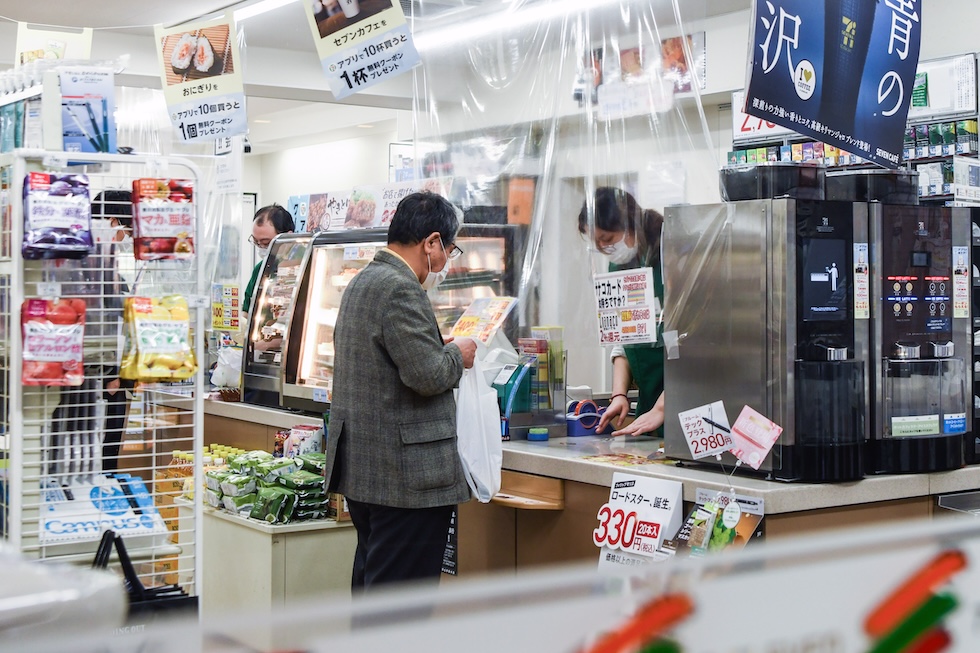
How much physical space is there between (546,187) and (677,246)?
3.66 feet

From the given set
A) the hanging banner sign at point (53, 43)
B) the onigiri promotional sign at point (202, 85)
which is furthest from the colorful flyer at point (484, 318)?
the hanging banner sign at point (53, 43)

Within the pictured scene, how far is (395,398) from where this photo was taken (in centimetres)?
339

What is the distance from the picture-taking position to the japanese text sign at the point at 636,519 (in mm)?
3391

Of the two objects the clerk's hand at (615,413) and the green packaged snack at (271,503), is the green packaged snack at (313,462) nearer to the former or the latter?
the green packaged snack at (271,503)

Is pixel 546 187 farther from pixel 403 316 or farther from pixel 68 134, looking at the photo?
pixel 68 134

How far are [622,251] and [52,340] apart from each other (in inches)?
92.5

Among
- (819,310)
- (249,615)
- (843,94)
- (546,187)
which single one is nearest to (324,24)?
(546,187)

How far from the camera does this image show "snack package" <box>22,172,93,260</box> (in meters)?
2.53

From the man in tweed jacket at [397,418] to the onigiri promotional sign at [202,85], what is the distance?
273 cm

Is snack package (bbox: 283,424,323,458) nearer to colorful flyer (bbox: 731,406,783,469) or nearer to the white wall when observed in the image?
colorful flyer (bbox: 731,406,783,469)

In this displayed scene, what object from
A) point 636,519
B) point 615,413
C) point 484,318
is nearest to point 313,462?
point 484,318

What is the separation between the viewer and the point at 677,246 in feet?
12.1

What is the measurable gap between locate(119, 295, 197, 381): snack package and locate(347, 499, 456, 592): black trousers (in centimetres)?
95

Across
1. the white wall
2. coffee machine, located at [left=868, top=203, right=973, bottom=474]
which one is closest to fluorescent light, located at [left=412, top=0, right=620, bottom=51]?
coffee machine, located at [left=868, top=203, right=973, bottom=474]
